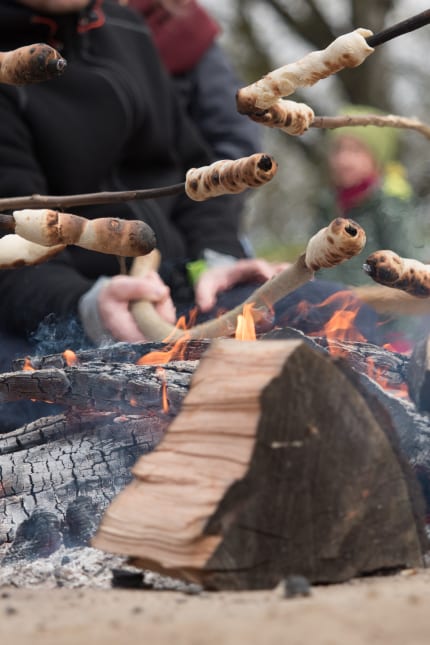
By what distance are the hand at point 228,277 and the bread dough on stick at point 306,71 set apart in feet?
3.85

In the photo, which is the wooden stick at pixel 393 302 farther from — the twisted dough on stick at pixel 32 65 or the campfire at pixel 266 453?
the twisted dough on stick at pixel 32 65

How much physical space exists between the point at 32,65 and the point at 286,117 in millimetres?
500

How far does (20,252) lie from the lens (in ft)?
6.12

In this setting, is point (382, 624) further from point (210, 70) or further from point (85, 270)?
point (210, 70)

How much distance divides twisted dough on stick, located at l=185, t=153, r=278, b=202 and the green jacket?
2.29 metres

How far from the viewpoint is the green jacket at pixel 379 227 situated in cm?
431

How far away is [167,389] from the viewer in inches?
82.0

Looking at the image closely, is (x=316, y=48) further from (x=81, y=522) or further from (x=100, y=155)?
(x=81, y=522)

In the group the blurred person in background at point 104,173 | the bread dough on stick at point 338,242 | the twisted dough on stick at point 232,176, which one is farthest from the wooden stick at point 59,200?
the blurred person in background at point 104,173

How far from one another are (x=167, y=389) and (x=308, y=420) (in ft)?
2.01

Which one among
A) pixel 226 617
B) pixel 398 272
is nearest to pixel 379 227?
pixel 398 272

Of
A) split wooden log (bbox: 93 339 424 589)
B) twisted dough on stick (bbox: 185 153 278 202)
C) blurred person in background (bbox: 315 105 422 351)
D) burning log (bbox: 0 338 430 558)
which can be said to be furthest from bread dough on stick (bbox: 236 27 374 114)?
blurred person in background (bbox: 315 105 422 351)

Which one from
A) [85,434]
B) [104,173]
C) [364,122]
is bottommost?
[85,434]

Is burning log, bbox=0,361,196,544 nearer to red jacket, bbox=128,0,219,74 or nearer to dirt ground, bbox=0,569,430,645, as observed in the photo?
dirt ground, bbox=0,569,430,645
